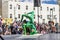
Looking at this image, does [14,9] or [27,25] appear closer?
[27,25]

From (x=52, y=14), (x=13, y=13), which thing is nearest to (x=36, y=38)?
(x=13, y=13)

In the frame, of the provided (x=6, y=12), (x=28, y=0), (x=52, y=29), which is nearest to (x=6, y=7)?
(x=6, y=12)

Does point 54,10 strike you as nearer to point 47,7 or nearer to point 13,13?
point 47,7

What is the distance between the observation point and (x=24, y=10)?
68125 millimetres

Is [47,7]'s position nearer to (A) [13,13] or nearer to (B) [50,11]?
(B) [50,11]

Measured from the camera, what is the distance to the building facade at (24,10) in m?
65.3

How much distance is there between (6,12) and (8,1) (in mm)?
2836

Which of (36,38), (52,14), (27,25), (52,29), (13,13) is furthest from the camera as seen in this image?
(52,14)

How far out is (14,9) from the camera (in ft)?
219

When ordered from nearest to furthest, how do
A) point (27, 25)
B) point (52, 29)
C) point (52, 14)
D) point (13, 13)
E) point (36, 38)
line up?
point (36, 38)
point (27, 25)
point (52, 29)
point (13, 13)
point (52, 14)

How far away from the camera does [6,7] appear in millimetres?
65312

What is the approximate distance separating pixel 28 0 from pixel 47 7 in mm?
7613

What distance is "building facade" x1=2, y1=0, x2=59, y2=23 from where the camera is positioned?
65312 mm

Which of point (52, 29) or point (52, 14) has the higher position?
point (52, 29)
